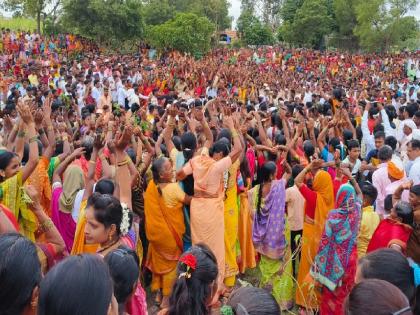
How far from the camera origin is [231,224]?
16.0 feet

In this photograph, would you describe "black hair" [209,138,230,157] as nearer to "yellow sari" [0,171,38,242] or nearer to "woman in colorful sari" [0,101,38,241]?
"woman in colorful sari" [0,101,38,241]

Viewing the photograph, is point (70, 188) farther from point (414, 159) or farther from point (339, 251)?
point (414, 159)

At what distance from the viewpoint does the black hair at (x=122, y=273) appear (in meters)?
2.31

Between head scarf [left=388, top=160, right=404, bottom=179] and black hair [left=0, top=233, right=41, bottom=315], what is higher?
black hair [left=0, top=233, right=41, bottom=315]

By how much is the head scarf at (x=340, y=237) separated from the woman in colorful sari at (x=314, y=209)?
19.8 inches

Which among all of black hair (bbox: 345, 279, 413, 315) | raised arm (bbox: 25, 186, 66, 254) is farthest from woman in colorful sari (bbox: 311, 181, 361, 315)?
raised arm (bbox: 25, 186, 66, 254)

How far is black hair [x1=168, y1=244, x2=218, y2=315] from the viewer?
2.32 metres

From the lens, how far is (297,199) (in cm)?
477

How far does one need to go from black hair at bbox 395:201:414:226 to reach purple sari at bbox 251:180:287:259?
137cm

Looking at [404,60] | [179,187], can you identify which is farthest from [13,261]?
[404,60]

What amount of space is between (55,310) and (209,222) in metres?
2.82

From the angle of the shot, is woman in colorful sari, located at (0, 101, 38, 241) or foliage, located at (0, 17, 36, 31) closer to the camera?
woman in colorful sari, located at (0, 101, 38, 241)

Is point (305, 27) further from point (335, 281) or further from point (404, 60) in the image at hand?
point (335, 281)

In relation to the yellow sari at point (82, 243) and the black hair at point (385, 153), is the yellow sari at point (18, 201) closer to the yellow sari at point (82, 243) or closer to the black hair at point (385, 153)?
the yellow sari at point (82, 243)
